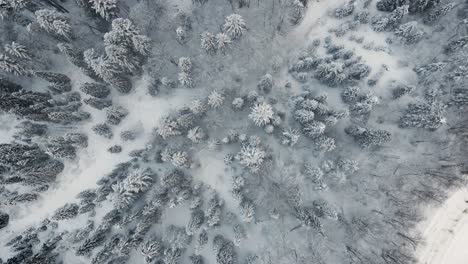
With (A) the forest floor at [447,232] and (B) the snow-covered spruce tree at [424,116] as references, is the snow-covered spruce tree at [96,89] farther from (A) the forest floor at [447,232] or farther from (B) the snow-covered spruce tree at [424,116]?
(A) the forest floor at [447,232]

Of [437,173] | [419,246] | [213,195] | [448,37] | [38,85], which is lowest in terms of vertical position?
[419,246]

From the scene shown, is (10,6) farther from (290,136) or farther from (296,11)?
(290,136)

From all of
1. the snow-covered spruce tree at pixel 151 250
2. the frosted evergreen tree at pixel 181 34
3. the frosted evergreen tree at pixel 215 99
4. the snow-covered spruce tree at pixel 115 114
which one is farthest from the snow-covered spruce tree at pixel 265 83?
the snow-covered spruce tree at pixel 151 250

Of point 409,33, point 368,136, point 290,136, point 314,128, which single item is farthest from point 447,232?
point 409,33

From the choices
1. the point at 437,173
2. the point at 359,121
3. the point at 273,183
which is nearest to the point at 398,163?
the point at 437,173

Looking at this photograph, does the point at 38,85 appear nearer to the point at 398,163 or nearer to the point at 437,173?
the point at 398,163

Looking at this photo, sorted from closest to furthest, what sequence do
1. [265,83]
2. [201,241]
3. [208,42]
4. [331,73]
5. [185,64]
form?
[201,241]
[331,73]
[185,64]
[208,42]
[265,83]

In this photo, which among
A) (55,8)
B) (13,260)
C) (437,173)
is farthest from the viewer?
(55,8)
